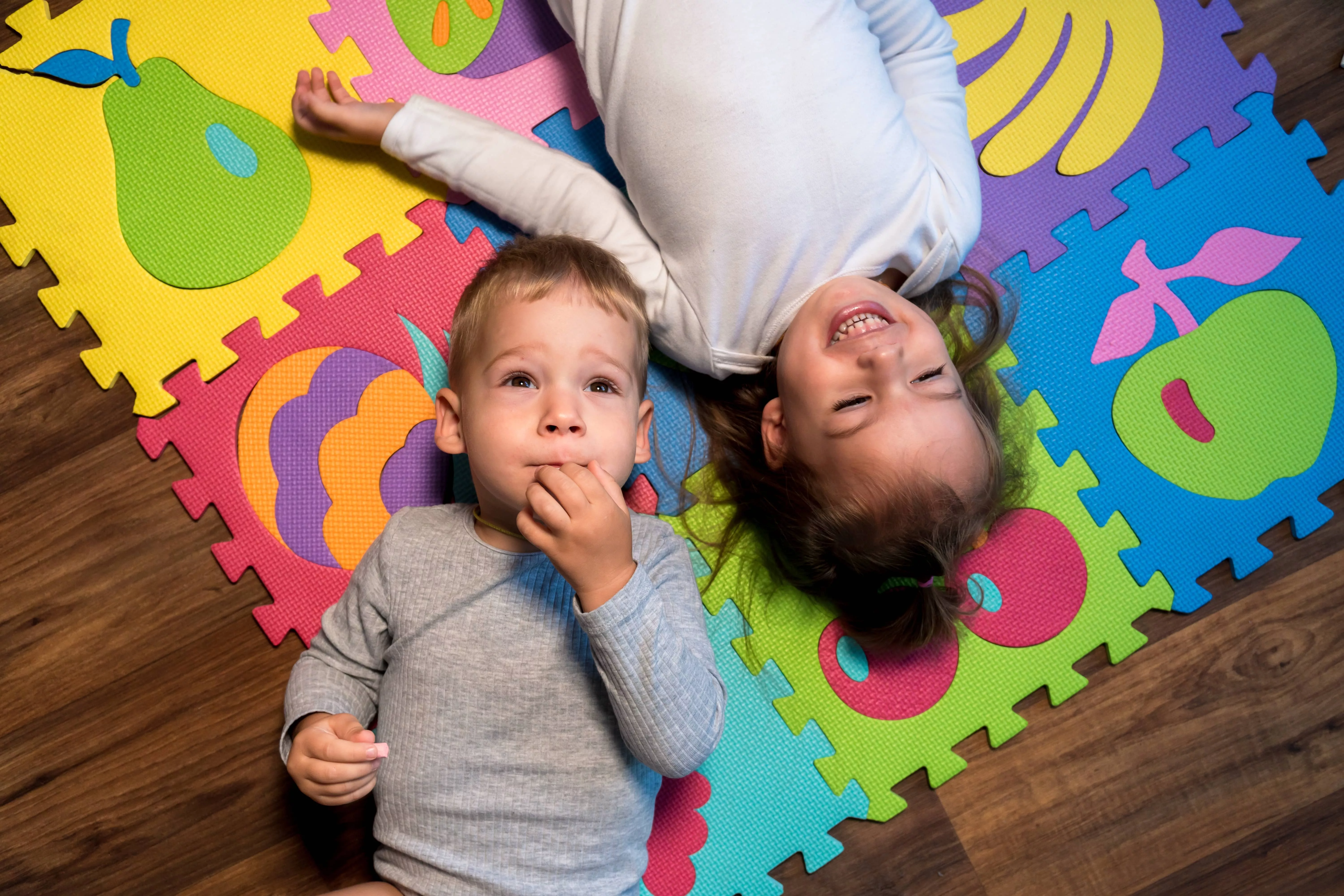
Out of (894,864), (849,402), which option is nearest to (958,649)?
(894,864)

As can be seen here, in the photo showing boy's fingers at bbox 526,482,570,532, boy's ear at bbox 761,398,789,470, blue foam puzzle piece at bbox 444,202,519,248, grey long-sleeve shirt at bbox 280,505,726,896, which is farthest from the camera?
blue foam puzzle piece at bbox 444,202,519,248

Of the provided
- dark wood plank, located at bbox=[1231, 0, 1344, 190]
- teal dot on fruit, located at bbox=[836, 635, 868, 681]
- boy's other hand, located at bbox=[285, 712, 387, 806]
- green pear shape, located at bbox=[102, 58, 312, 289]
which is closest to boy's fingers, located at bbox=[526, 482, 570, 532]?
boy's other hand, located at bbox=[285, 712, 387, 806]

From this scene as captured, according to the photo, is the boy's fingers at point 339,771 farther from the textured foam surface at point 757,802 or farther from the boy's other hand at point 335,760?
the textured foam surface at point 757,802

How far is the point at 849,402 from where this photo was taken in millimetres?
1006

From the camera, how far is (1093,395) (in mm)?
1212

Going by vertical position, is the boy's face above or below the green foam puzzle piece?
above

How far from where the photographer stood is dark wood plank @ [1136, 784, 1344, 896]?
3.79 feet

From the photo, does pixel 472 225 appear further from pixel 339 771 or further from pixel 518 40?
pixel 339 771

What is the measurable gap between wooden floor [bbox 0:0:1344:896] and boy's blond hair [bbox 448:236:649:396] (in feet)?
1.56

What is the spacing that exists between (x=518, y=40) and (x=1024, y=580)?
104 centimetres

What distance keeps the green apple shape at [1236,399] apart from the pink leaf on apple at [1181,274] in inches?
1.2

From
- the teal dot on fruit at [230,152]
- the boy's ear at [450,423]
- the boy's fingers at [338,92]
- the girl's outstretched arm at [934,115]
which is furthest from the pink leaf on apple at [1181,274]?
the teal dot on fruit at [230,152]

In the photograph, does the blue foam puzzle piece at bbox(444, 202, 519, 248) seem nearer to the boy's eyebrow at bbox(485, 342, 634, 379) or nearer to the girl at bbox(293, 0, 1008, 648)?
the girl at bbox(293, 0, 1008, 648)

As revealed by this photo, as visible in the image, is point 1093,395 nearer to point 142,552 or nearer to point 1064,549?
point 1064,549
